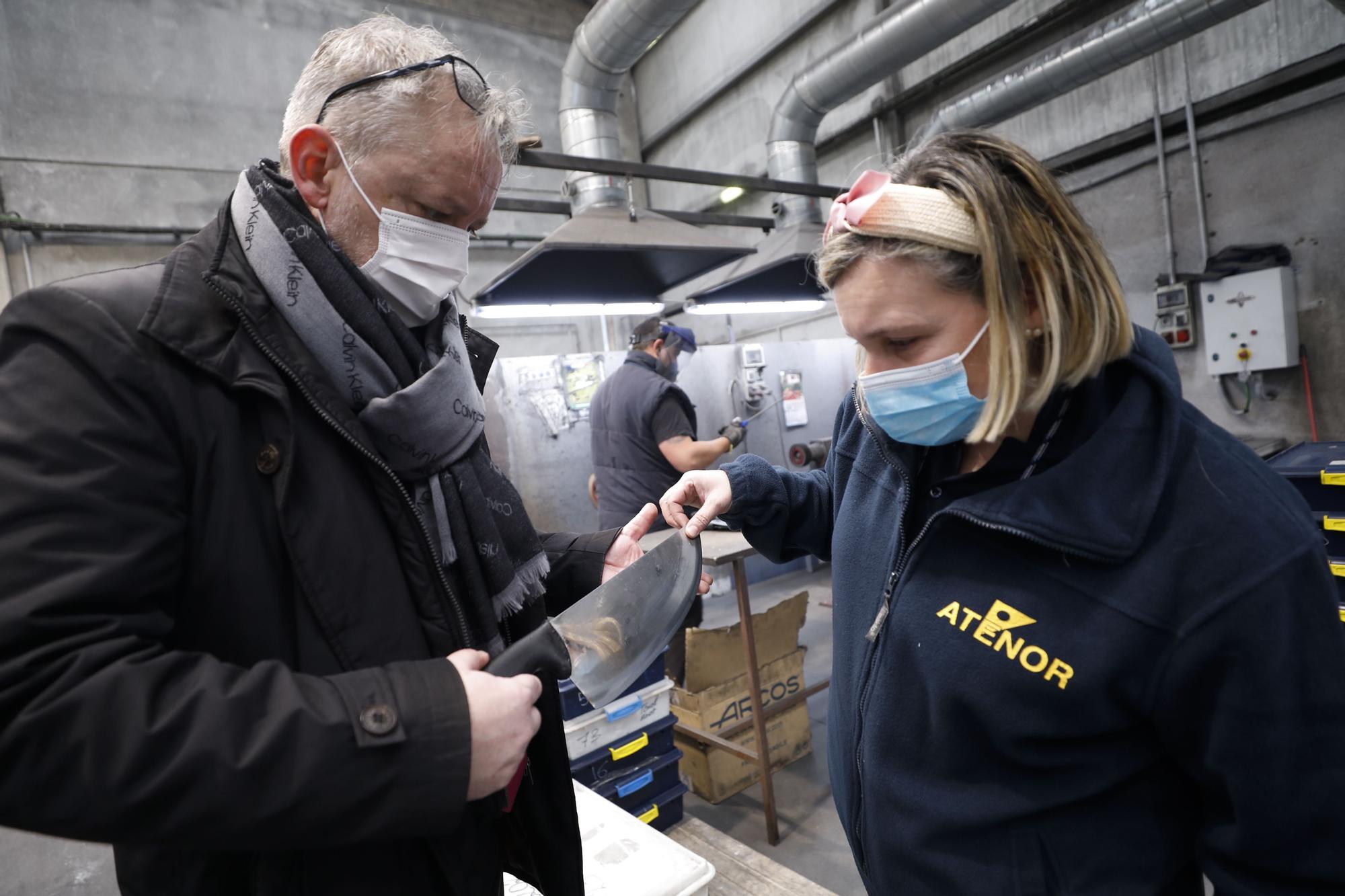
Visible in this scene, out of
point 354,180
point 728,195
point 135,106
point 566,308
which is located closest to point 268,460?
point 354,180

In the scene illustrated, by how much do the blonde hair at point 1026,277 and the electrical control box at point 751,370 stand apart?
4905mm

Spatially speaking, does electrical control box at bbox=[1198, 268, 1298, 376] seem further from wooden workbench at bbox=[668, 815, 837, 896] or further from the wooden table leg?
wooden workbench at bbox=[668, 815, 837, 896]

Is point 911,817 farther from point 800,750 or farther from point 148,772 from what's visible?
point 800,750

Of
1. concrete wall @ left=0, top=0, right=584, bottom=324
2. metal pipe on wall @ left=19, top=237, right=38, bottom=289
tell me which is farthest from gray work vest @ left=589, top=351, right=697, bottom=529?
metal pipe on wall @ left=19, top=237, right=38, bottom=289

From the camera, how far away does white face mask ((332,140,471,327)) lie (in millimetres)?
941

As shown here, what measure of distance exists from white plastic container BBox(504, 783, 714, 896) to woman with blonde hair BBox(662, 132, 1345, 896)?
0.70m

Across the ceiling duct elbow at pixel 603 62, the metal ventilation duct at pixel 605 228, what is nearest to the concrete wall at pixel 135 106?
the ceiling duct elbow at pixel 603 62

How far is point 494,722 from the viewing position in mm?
657

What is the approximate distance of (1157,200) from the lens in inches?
162

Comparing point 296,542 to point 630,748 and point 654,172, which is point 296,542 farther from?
point 654,172

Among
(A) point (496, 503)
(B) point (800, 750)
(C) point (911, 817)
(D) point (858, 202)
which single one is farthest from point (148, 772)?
(B) point (800, 750)

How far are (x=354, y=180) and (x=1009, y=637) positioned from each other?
3.38ft

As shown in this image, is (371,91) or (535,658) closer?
(535,658)

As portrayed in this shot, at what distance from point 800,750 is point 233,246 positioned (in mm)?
2990
